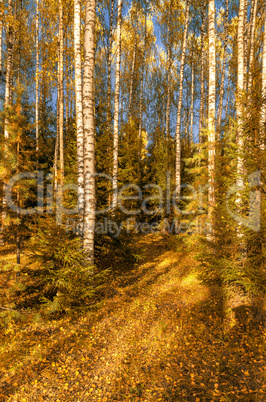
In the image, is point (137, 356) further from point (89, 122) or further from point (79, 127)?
point (79, 127)

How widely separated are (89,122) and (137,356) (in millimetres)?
5580

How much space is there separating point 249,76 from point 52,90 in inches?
841

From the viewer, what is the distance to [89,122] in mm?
5781

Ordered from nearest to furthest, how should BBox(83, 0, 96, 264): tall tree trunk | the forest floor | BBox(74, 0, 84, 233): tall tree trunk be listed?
the forest floor < BBox(83, 0, 96, 264): tall tree trunk < BBox(74, 0, 84, 233): tall tree trunk

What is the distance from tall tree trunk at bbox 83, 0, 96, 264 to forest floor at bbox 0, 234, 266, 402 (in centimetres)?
180

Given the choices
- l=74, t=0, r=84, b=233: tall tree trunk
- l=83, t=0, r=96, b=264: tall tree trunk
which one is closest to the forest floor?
l=83, t=0, r=96, b=264: tall tree trunk

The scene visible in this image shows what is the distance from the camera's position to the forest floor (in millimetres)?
3373

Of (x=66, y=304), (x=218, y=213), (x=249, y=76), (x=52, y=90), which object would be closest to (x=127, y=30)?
(x=52, y=90)

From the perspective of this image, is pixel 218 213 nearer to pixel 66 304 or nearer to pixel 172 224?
pixel 66 304

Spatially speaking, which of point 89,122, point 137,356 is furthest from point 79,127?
point 137,356

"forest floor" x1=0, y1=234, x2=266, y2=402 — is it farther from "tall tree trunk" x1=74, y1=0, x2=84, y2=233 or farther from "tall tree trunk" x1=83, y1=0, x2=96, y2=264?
"tall tree trunk" x1=74, y1=0, x2=84, y2=233

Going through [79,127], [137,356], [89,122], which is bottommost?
[137,356]

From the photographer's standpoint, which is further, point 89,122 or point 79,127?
point 79,127

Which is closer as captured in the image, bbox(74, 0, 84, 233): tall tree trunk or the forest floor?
the forest floor
